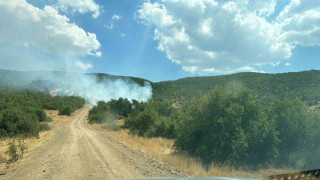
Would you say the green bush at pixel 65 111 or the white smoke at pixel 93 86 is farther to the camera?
the white smoke at pixel 93 86

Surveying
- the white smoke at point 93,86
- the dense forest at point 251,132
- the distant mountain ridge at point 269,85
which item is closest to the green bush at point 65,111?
the white smoke at point 93,86

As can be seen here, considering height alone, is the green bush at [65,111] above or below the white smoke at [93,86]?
below

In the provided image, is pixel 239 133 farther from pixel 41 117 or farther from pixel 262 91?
pixel 262 91

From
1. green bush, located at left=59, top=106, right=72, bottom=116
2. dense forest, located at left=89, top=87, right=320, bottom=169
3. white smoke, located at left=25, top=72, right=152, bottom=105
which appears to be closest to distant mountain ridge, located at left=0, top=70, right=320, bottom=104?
white smoke, located at left=25, top=72, right=152, bottom=105

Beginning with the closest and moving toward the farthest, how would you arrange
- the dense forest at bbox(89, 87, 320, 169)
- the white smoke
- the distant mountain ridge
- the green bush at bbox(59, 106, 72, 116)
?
the dense forest at bbox(89, 87, 320, 169), the distant mountain ridge, the green bush at bbox(59, 106, 72, 116), the white smoke

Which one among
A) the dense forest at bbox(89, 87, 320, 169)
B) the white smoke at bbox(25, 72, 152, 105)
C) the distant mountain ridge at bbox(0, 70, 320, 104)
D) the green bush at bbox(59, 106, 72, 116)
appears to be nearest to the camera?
the dense forest at bbox(89, 87, 320, 169)

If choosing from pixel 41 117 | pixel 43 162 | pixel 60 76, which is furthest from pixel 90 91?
pixel 43 162

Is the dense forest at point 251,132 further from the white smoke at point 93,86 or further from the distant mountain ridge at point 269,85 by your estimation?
the white smoke at point 93,86

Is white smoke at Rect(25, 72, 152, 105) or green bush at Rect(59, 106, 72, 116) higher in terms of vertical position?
white smoke at Rect(25, 72, 152, 105)

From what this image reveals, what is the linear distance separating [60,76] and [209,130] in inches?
5731

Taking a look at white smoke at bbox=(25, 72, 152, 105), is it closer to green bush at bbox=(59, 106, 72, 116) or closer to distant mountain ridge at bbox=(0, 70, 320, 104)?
distant mountain ridge at bbox=(0, 70, 320, 104)

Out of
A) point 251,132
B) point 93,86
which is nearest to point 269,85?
point 251,132

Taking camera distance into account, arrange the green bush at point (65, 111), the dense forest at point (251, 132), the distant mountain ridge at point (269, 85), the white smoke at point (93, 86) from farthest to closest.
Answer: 1. the white smoke at point (93, 86)
2. the green bush at point (65, 111)
3. the distant mountain ridge at point (269, 85)
4. the dense forest at point (251, 132)

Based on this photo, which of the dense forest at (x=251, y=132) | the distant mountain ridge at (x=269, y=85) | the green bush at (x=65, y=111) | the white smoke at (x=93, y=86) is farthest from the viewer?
the white smoke at (x=93, y=86)
